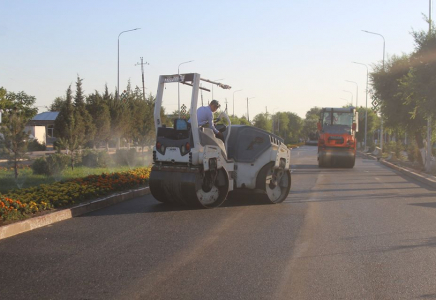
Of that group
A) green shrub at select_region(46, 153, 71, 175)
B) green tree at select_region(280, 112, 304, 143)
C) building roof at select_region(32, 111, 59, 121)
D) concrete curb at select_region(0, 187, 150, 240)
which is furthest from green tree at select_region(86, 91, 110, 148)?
green tree at select_region(280, 112, 304, 143)

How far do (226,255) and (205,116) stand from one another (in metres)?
4.78

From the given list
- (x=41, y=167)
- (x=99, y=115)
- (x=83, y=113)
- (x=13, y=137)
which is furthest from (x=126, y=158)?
(x=99, y=115)

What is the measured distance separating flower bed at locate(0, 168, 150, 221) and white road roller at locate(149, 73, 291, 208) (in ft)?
4.95

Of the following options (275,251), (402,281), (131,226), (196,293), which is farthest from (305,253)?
(131,226)

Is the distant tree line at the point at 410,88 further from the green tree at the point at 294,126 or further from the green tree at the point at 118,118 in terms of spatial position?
the green tree at the point at 294,126

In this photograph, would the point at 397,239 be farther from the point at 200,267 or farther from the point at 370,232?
the point at 200,267

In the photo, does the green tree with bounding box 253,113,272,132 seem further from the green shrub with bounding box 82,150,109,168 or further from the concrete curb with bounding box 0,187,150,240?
the concrete curb with bounding box 0,187,150,240

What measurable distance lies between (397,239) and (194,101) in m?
4.82

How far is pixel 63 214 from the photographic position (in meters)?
9.66

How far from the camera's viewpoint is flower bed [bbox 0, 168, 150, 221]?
8.93m

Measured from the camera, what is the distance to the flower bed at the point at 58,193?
8930 millimetres

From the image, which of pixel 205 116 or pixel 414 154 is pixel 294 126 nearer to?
pixel 414 154

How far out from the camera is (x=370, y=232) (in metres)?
8.89

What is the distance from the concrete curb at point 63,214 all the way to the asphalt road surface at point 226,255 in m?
0.22
